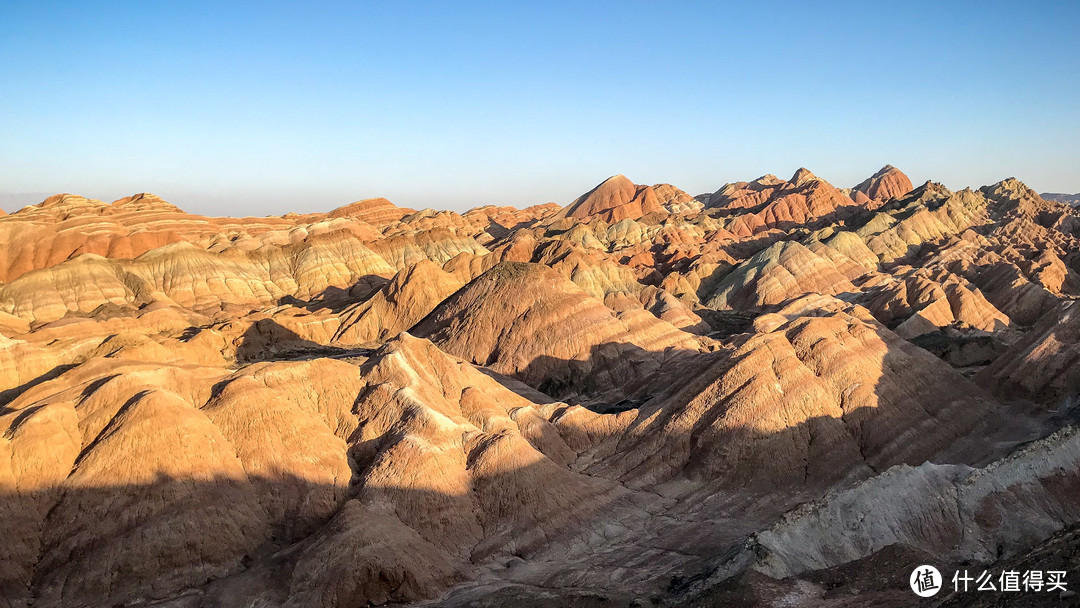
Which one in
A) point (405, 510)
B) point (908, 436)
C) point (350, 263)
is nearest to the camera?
point (405, 510)

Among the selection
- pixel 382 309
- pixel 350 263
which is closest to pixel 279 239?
pixel 350 263

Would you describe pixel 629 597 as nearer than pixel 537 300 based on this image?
Yes

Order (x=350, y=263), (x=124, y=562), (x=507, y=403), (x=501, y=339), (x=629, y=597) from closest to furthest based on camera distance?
(x=629, y=597) → (x=124, y=562) → (x=507, y=403) → (x=501, y=339) → (x=350, y=263)

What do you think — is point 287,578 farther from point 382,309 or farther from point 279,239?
point 279,239

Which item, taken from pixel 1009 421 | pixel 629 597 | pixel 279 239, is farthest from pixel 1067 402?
pixel 279 239

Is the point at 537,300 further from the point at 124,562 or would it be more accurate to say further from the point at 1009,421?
the point at 124,562

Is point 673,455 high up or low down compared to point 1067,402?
down
